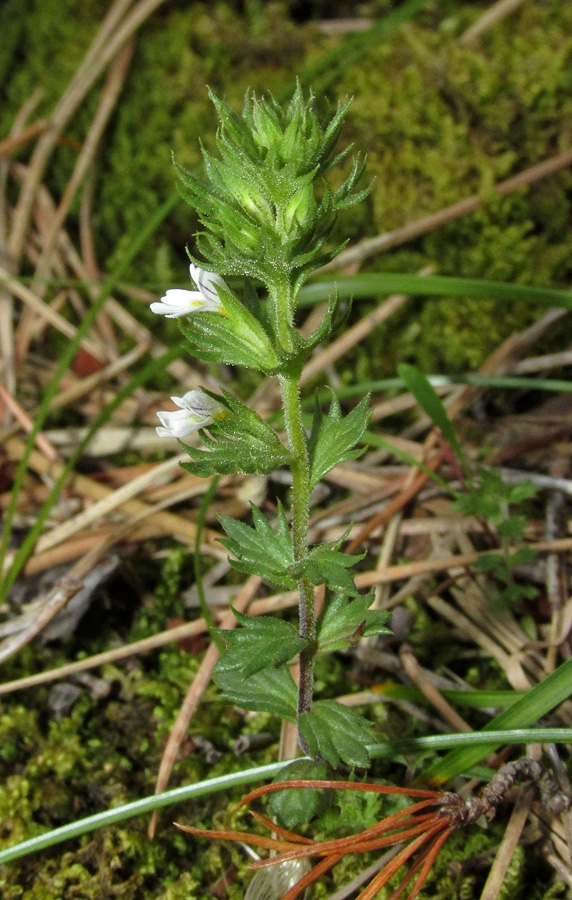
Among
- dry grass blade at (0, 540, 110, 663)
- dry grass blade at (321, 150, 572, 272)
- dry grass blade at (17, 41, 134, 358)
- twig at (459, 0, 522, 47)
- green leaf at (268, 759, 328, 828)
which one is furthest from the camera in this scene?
dry grass blade at (17, 41, 134, 358)

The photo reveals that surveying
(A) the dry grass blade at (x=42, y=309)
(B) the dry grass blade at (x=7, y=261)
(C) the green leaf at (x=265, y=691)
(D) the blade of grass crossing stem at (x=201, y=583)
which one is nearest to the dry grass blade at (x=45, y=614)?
(D) the blade of grass crossing stem at (x=201, y=583)

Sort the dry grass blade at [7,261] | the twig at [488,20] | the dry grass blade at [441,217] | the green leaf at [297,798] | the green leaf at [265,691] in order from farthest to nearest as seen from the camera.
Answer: the twig at [488,20]
the dry grass blade at [7,261]
the dry grass blade at [441,217]
the green leaf at [265,691]
the green leaf at [297,798]

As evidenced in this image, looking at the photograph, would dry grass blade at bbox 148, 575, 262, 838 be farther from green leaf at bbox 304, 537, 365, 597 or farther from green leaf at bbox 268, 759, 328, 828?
green leaf at bbox 304, 537, 365, 597

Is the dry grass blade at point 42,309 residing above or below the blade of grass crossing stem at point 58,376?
above

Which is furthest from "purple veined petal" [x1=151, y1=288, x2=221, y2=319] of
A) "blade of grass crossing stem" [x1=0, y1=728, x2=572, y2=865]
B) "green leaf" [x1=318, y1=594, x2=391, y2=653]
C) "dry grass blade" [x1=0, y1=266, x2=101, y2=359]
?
"dry grass blade" [x1=0, y1=266, x2=101, y2=359]

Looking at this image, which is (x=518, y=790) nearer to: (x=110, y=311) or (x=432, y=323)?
(x=432, y=323)

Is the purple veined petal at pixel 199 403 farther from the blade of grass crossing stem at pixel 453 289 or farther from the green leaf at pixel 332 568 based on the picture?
the blade of grass crossing stem at pixel 453 289
